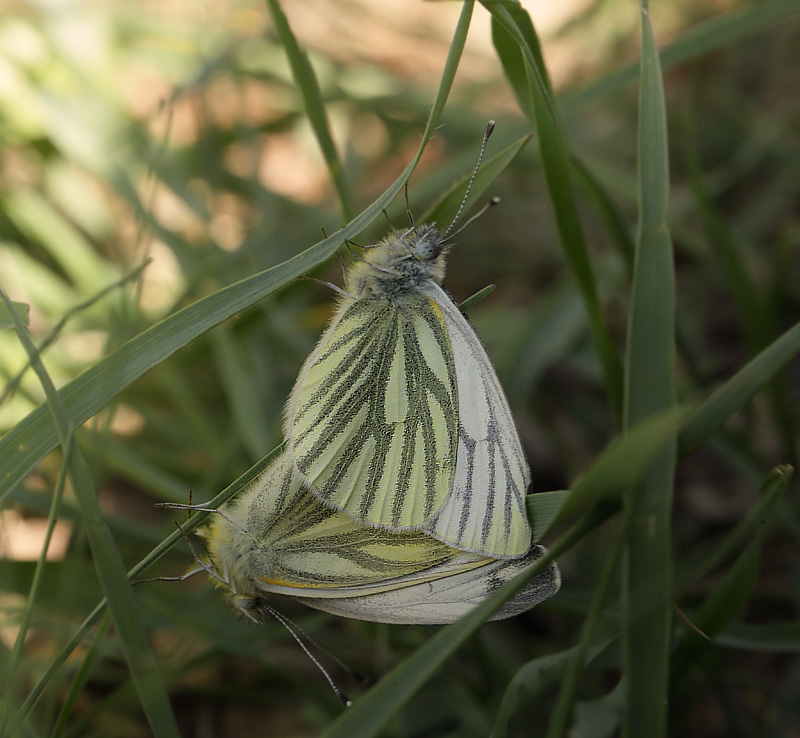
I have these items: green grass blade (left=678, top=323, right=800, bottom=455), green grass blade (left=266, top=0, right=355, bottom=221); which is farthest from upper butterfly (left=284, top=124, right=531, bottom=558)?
green grass blade (left=678, top=323, right=800, bottom=455)

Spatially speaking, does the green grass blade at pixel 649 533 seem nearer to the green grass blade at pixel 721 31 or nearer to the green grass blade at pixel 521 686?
the green grass blade at pixel 521 686

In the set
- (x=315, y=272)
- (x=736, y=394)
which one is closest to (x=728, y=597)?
(x=736, y=394)

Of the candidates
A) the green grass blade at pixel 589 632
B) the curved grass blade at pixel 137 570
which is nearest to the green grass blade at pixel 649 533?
the green grass blade at pixel 589 632

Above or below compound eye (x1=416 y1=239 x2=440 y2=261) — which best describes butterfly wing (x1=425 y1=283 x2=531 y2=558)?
below

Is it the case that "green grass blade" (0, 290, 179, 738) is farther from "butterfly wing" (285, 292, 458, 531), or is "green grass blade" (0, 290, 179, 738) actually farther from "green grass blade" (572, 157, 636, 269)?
"green grass blade" (572, 157, 636, 269)

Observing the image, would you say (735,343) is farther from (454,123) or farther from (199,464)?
(199,464)

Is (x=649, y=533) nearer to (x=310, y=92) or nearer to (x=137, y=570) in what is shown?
(x=137, y=570)
